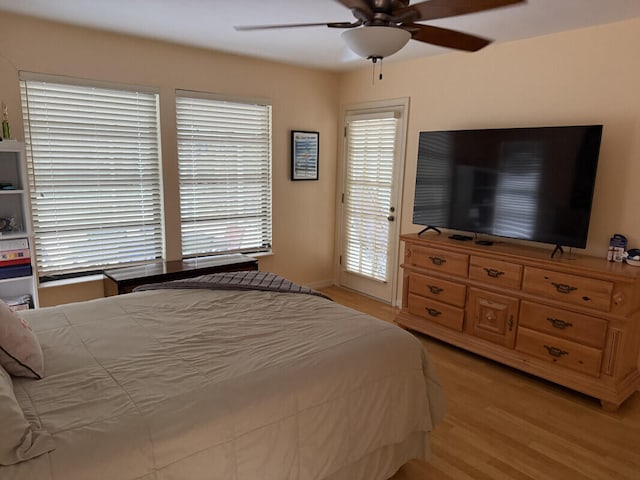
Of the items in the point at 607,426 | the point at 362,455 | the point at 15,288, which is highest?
the point at 15,288

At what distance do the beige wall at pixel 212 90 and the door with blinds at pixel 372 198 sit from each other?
241mm

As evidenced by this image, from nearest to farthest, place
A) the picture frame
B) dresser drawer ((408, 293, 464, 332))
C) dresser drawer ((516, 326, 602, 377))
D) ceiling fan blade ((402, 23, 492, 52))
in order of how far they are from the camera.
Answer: ceiling fan blade ((402, 23, 492, 52))
dresser drawer ((516, 326, 602, 377))
dresser drawer ((408, 293, 464, 332))
the picture frame

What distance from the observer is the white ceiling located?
8.80 feet

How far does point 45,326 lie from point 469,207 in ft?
9.87

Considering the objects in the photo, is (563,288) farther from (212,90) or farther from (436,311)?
(212,90)

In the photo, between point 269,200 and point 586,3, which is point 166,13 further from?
point 586,3

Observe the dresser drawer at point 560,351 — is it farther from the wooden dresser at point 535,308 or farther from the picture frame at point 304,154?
the picture frame at point 304,154

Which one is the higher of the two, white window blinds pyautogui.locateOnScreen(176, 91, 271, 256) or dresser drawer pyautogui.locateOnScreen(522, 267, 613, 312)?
white window blinds pyautogui.locateOnScreen(176, 91, 271, 256)

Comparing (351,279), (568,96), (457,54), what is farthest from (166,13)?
(351,279)

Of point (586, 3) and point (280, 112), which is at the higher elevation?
point (586, 3)

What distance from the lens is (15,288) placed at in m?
3.13

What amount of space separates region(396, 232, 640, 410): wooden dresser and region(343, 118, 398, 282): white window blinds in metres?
0.90

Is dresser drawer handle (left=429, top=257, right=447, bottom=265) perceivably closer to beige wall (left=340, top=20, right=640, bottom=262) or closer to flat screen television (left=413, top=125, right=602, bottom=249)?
flat screen television (left=413, top=125, right=602, bottom=249)

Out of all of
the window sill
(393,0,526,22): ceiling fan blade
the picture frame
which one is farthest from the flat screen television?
the window sill
